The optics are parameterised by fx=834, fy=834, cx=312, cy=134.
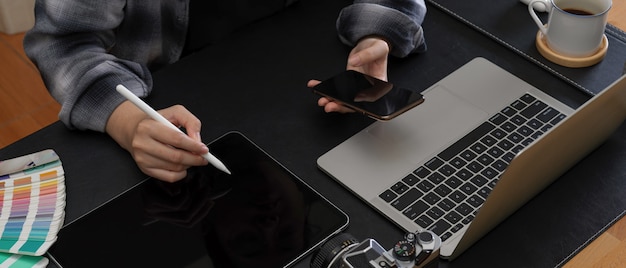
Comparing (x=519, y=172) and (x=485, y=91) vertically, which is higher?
(x=519, y=172)

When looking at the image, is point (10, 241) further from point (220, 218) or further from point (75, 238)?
point (220, 218)

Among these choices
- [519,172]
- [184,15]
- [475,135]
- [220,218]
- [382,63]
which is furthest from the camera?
[184,15]

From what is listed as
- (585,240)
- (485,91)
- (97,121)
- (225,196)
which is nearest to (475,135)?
(485,91)

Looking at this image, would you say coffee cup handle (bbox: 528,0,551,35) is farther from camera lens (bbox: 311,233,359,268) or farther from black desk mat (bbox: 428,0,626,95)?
camera lens (bbox: 311,233,359,268)

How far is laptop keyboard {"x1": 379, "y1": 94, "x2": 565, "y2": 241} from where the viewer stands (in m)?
1.03

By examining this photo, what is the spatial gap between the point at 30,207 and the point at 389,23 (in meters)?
0.60

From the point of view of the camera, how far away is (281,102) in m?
1.21

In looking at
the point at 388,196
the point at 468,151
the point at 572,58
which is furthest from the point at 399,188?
the point at 572,58

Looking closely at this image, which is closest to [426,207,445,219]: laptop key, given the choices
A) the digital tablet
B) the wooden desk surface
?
the digital tablet

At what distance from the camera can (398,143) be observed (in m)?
1.13

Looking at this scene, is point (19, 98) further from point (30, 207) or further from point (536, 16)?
point (536, 16)

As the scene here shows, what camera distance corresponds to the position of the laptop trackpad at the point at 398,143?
108 centimetres

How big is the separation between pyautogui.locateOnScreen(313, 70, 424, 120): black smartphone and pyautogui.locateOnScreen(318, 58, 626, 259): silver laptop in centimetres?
4

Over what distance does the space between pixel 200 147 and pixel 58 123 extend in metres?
0.26
